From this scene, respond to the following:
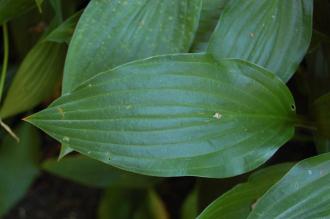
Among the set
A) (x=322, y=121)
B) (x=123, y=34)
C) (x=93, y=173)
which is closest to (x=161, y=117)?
(x=123, y=34)

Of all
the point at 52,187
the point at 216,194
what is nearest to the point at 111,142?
the point at 216,194

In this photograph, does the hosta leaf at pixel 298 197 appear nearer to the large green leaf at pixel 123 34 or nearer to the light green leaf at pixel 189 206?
the large green leaf at pixel 123 34

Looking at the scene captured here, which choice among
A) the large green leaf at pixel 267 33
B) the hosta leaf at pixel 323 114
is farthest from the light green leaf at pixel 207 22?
the hosta leaf at pixel 323 114

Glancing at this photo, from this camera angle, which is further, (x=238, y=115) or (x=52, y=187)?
(x=52, y=187)

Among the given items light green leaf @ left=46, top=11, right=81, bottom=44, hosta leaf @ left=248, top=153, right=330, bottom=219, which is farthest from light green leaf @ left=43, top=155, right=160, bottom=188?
hosta leaf @ left=248, top=153, right=330, bottom=219

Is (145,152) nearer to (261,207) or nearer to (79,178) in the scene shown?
(261,207)

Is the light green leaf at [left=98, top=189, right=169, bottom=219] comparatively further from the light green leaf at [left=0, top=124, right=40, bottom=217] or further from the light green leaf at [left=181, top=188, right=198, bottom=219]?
the light green leaf at [left=0, top=124, right=40, bottom=217]
